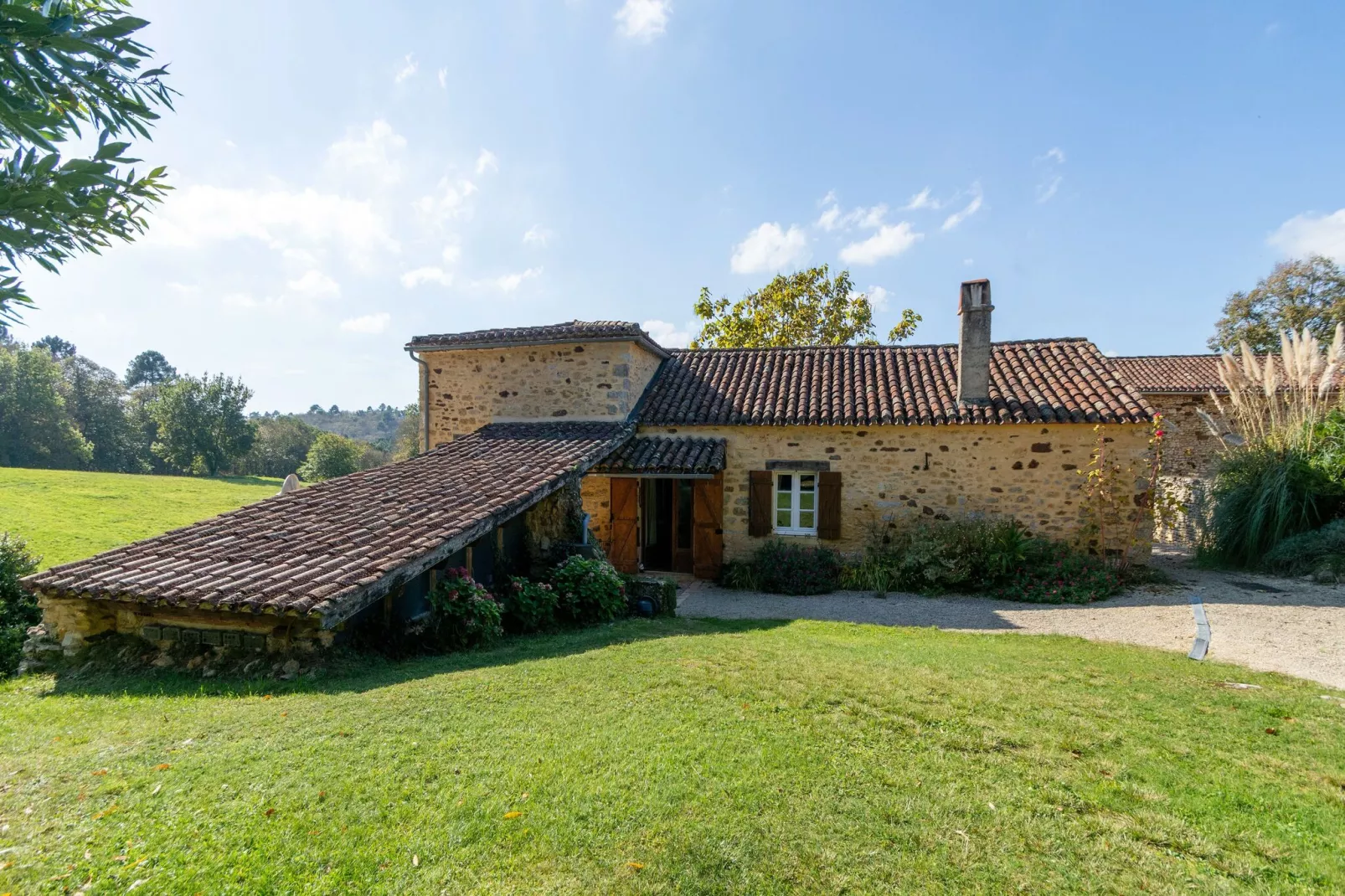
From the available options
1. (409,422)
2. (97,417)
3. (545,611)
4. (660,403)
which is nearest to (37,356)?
(97,417)

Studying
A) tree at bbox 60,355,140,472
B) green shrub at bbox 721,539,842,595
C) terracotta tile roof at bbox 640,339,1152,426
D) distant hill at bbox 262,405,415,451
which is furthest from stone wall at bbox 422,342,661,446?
distant hill at bbox 262,405,415,451


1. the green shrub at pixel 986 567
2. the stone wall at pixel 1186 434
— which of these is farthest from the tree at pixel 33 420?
the stone wall at pixel 1186 434

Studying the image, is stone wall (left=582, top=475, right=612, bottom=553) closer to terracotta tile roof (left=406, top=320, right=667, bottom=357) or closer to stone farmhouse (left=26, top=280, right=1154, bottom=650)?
stone farmhouse (left=26, top=280, right=1154, bottom=650)

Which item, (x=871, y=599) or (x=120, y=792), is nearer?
(x=120, y=792)

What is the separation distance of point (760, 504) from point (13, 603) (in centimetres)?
1023

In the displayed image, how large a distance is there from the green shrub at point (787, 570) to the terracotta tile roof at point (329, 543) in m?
3.34

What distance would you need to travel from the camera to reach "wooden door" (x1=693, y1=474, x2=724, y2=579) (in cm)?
1150

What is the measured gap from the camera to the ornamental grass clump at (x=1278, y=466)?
9672 millimetres

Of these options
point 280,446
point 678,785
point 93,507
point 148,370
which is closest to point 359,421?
point 148,370

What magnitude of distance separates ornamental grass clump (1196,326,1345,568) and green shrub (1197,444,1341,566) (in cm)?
1

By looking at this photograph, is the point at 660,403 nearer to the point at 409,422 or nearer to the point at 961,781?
the point at 961,781

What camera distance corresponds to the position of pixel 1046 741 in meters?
3.60

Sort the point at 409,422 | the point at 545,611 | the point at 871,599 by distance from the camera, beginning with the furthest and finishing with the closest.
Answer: the point at 409,422 → the point at 871,599 → the point at 545,611

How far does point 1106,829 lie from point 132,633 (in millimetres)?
7713
